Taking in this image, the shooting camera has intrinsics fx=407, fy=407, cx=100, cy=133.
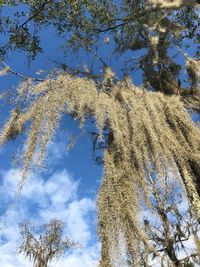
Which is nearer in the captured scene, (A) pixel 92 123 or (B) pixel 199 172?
(B) pixel 199 172

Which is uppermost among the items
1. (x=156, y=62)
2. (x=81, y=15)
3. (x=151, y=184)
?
(x=81, y=15)

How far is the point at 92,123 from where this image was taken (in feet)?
13.6

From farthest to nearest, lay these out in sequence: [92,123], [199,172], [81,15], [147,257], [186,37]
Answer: [81,15]
[186,37]
[92,123]
[199,172]
[147,257]

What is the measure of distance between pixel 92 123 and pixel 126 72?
945 millimetres

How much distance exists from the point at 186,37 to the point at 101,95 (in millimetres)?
2539

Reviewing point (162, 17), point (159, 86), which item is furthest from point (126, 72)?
point (162, 17)

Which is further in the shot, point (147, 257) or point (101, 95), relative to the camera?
point (101, 95)

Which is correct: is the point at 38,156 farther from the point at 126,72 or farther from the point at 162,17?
the point at 162,17

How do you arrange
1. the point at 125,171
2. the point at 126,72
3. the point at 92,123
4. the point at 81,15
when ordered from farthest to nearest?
the point at 81,15 < the point at 126,72 < the point at 92,123 < the point at 125,171

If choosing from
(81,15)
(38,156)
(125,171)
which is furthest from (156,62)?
(38,156)

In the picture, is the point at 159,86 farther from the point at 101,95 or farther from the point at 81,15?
the point at 81,15

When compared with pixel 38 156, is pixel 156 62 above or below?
above

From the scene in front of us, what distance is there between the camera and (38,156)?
306 cm

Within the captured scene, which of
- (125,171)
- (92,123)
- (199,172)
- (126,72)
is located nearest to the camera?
(125,171)
